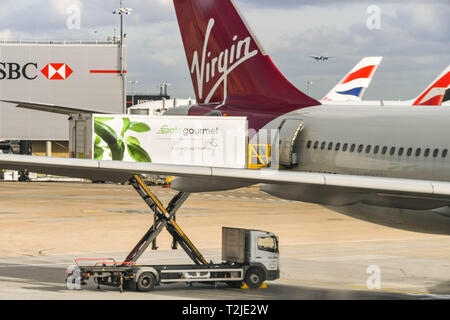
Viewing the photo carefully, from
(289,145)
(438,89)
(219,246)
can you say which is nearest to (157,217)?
(289,145)

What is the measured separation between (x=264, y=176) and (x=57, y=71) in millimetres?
73279

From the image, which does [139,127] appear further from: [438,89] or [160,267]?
[438,89]

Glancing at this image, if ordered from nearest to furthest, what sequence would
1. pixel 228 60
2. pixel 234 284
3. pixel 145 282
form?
pixel 145 282 < pixel 234 284 < pixel 228 60

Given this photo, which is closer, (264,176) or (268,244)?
(264,176)

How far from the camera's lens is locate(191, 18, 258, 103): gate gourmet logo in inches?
1253

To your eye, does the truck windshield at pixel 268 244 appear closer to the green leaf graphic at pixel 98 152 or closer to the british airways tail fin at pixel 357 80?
the green leaf graphic at pixel 98 152

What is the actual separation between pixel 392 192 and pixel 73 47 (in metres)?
74.4

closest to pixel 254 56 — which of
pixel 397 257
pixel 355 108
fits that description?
pixel 355 108

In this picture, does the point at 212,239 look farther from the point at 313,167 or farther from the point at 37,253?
the point at 313,167

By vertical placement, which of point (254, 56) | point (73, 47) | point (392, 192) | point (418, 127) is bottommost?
point (392, 192)

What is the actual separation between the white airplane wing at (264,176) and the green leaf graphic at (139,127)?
4.24 m

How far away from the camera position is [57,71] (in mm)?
89188

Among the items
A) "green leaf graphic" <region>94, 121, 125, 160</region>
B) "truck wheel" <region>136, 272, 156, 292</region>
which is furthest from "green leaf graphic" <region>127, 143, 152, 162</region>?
"truck wheel" <region>136, 272, 156, 292</region>

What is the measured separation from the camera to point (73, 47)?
88938mm
